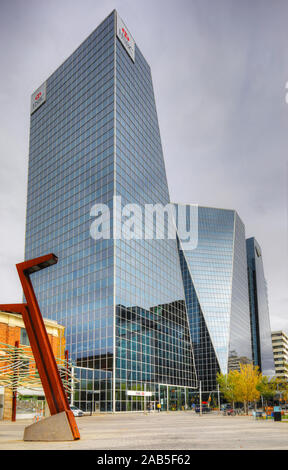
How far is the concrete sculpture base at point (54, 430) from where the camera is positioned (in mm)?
18656

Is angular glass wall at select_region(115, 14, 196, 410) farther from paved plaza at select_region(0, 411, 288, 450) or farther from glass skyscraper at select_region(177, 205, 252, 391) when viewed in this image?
paved plaza at select_region(0, 411, 288, 450)

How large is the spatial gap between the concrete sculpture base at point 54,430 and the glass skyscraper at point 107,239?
4449 cm

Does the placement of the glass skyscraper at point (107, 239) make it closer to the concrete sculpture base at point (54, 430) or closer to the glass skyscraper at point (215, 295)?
the glass skyscraper at point (215, 295)

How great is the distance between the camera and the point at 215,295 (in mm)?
126750

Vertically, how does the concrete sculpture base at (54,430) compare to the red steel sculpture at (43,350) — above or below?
below

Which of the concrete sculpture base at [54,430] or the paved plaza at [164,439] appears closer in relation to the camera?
the paved plaza at [164,439]

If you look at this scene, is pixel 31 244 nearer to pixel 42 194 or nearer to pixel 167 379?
pixel 42 194

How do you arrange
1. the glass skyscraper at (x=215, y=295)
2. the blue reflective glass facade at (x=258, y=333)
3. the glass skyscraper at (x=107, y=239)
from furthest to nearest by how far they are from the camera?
the blue reflective glass facade at (x=258, y=333)
the glass skyscraper at (x=215, y=295)
the glass skyscraper at (x=107, y=239)

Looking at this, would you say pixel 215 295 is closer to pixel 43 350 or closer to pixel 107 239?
pixel 107 239

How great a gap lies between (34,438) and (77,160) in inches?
2782

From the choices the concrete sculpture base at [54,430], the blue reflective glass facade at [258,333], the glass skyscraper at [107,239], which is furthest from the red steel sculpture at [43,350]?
the blue reflective glass facade at [258,333]

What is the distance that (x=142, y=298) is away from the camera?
246ft

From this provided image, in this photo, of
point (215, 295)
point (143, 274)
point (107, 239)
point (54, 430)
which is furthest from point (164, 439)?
point (215, 295)
